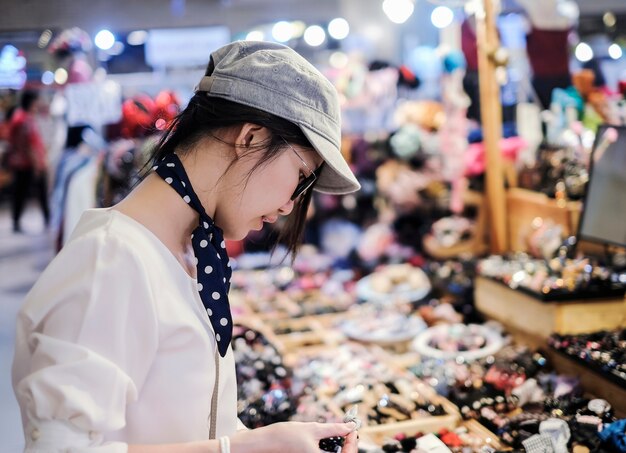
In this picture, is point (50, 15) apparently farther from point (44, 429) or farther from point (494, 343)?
point (44, 429)

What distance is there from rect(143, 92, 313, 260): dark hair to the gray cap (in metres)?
0.02

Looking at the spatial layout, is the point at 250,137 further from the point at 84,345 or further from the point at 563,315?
the point at 563,315

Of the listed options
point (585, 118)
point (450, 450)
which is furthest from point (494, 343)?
point (585, 118)

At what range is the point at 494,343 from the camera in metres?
2.73

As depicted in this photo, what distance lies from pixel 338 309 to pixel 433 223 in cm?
106

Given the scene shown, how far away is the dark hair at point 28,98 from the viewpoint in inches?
252

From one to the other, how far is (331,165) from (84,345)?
52 cm

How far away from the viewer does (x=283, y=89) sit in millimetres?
1219

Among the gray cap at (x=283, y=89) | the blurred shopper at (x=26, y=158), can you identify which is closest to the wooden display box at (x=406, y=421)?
the gray cap at (x=283, y=89)

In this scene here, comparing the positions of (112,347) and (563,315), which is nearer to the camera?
(112,347)

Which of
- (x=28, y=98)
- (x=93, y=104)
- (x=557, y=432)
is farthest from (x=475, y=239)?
(x=28, y=98)

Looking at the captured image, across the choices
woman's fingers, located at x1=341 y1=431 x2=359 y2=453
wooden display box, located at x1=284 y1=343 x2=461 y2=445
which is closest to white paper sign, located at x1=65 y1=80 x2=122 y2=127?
wooden display box, located at x1=284 y1=343 x2=461 y2=445

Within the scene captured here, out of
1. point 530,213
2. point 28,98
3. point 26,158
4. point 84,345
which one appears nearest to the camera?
point 84,345

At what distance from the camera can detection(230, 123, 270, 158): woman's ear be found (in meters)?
1.23
